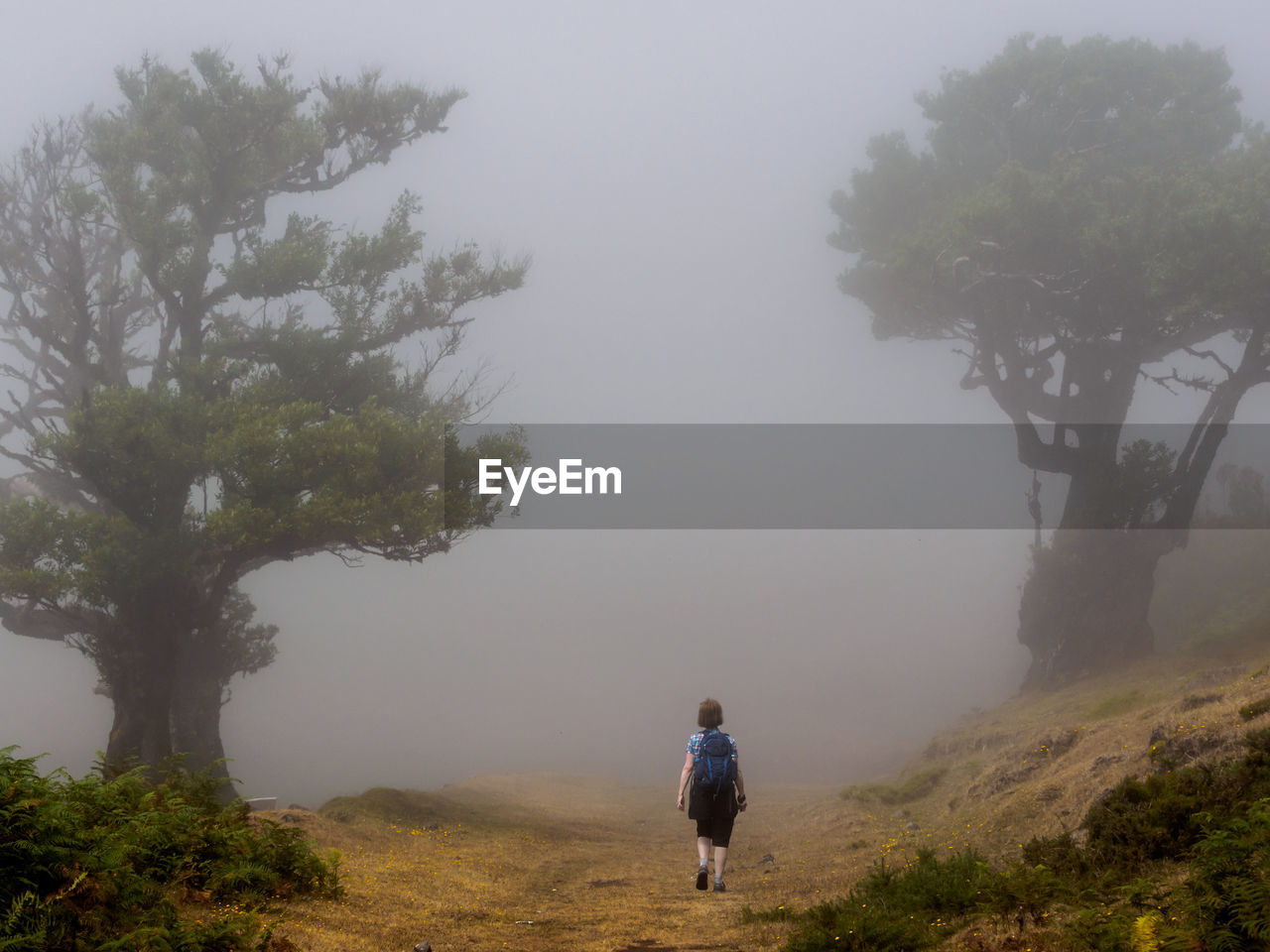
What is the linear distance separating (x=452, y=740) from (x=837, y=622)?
1407 inches

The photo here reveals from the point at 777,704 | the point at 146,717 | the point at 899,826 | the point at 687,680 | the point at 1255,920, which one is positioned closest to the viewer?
the point at 1255,920

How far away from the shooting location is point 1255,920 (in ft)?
19.2

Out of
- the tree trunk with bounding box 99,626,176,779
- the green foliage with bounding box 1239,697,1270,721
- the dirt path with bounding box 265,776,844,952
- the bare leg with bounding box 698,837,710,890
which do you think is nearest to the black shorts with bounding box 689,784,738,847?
the bare leg with bounding box 698,837,710,890

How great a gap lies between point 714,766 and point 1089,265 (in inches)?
1045

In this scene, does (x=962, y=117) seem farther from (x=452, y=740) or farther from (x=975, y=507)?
(x=975, y=507)

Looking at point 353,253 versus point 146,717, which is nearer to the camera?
point 146,717

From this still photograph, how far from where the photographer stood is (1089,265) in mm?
31172

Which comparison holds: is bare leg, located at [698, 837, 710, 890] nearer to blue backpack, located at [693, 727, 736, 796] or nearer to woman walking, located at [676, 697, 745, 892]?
woman walking, located at [676, 697, 745, 892]

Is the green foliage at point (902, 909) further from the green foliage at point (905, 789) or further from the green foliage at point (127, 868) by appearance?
the green foliage at point (905, 789)

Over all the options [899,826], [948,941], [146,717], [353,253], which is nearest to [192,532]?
[146,717]

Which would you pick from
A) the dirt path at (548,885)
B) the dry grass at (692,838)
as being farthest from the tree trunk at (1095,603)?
the dirt path at (548,885)

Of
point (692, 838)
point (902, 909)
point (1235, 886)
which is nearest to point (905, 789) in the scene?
point (692, 838)

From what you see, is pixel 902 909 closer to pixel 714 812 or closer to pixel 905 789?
pixel 714 812

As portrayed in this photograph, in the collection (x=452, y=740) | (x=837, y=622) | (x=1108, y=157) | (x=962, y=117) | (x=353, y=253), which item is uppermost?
(x=962, y=117)
